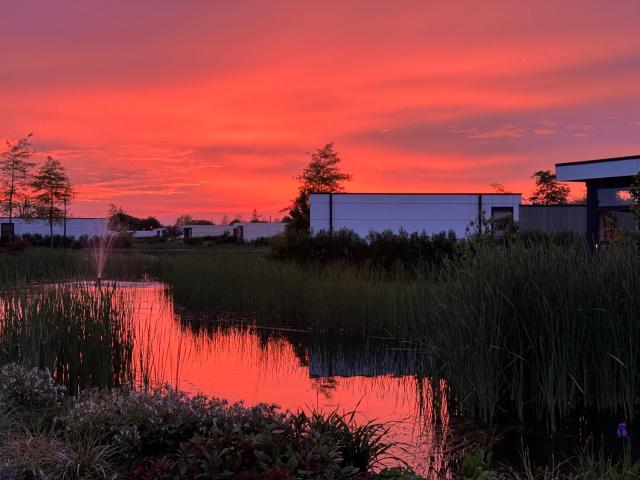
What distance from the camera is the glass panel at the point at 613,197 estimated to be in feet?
63.8

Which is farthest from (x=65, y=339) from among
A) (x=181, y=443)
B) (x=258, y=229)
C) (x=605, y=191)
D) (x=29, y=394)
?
(x=258, y=229)

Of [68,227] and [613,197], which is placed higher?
[68,227]

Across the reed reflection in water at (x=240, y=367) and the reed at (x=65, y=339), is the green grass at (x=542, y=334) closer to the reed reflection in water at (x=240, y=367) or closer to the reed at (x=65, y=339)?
the reed reflection in water at (x=240, y=367)

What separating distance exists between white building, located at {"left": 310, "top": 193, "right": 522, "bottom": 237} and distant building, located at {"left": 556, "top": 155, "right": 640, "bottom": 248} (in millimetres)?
11230

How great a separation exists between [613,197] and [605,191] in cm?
42

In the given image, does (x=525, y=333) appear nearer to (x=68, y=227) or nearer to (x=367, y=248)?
(x=367, y=248)

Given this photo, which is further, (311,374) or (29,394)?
(311,374)

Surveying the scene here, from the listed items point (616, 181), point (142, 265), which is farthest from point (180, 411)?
point (142, 265)

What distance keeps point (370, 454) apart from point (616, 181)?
17.2 m

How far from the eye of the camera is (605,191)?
20.2 metres

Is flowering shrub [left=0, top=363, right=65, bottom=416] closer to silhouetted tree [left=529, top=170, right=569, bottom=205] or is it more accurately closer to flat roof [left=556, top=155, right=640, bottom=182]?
flat roof [left=556, top=155, right=640, bottom=182]

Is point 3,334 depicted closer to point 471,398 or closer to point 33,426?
point 33,426

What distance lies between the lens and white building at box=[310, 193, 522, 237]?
104ft

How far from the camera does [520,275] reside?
676 cm
